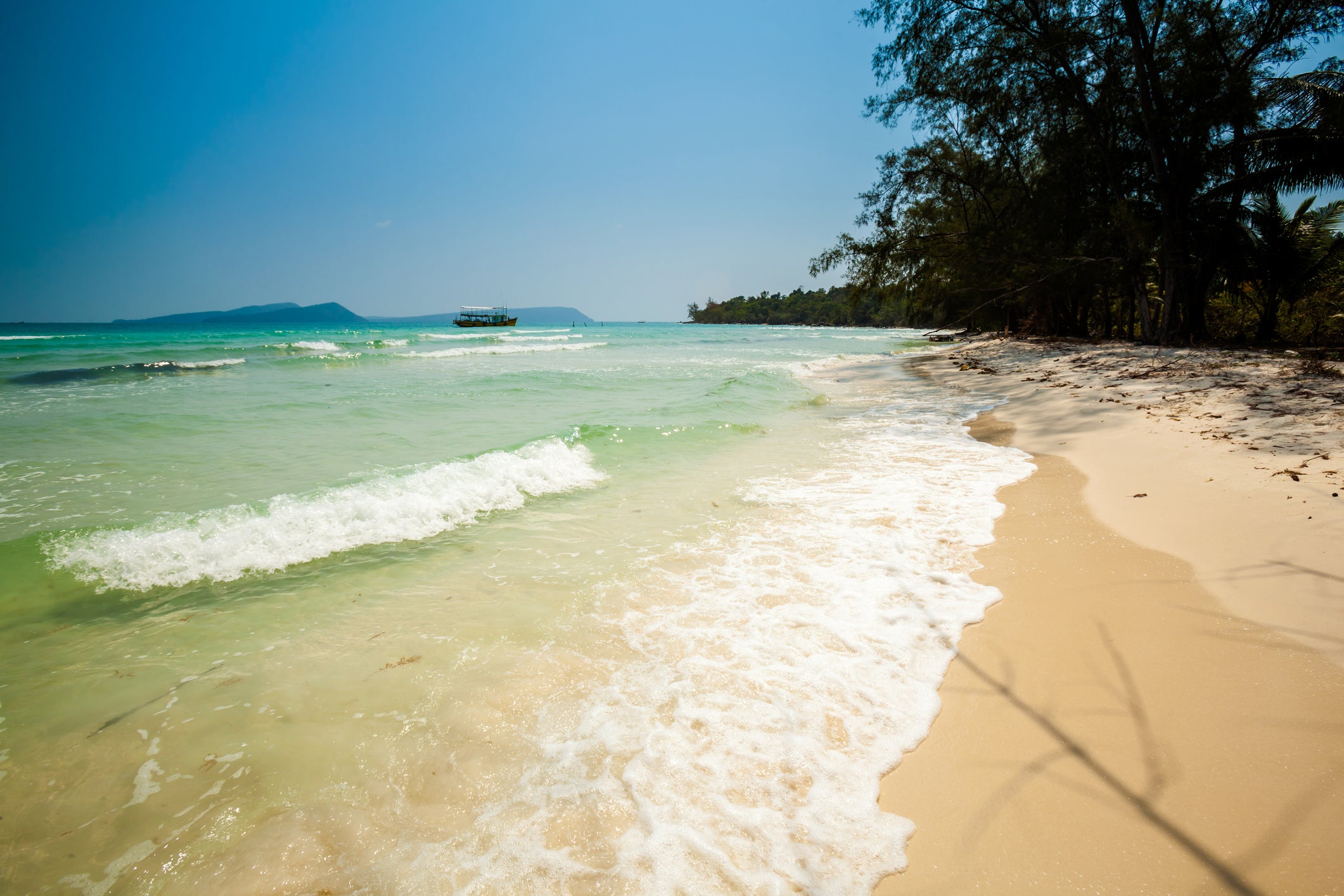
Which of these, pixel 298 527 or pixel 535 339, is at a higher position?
pixel 535 339

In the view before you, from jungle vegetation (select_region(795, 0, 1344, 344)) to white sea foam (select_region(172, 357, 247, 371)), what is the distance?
85.9 ft

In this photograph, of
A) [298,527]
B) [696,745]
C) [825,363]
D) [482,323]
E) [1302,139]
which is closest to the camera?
[696,745]

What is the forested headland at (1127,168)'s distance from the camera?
40.0 feet

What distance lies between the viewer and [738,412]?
1073 cm

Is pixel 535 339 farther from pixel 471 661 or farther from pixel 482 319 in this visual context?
pixel 471 661

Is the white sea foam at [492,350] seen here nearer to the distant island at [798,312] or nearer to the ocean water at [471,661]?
the ocean water at [471,661]

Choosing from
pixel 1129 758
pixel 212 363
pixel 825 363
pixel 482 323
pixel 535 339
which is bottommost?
pixel 1129 758

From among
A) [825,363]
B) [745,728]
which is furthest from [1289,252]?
[745,728]

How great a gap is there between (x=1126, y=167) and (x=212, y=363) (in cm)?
A: 3626

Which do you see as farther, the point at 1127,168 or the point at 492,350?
the point at 492,350

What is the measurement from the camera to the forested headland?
12195 millimetres

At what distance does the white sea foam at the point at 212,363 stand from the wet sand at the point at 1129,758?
28063 millimetres

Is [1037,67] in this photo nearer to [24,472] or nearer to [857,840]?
[857,840]

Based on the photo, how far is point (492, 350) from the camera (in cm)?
3188
